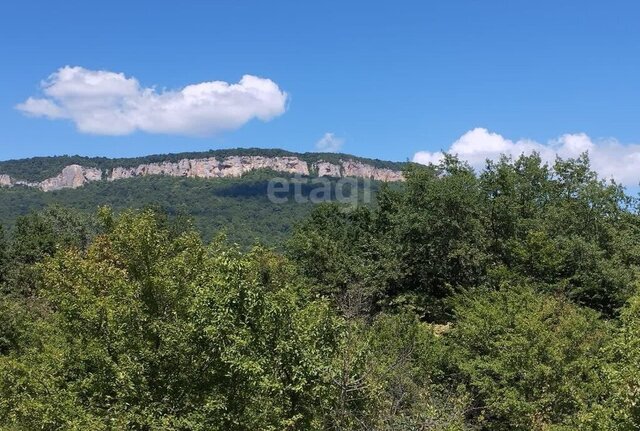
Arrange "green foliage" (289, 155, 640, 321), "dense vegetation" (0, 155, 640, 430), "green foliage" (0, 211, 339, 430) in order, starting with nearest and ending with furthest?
"green foliage" (0, 211, 339, 430)
"dense vegetation" (0, 155, 640, 430)
"green foliage" (289, 155, 640, 321)

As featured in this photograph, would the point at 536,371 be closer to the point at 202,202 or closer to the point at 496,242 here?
the point at 496,242

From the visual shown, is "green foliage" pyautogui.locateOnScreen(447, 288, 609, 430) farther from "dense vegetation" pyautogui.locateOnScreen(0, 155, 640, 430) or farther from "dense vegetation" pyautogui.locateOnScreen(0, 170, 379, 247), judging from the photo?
"dense vegetation" pyautogui.locateOnScreen(0, 170, 379, 247)

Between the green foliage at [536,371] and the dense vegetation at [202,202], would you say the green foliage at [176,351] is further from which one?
the dense vegetation at [202,202]

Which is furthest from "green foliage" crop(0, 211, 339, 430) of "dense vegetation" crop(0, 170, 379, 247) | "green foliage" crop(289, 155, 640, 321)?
"dense vegetation" crop(0, 170, 379, 247)

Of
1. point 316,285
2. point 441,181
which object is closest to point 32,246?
point 316,285

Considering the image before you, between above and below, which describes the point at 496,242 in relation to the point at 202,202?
below

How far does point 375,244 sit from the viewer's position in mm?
46938

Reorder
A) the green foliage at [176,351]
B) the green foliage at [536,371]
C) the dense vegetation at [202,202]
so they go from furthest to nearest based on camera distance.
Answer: the dense vegetation at [202,202] → the green foliage at [536,371] → the green foliage at [176,351]

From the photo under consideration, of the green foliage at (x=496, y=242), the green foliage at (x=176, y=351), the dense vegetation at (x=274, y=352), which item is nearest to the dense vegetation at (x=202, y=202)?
the green foliage at (x=496, y=242)

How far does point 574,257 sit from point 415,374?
20387 millimetres

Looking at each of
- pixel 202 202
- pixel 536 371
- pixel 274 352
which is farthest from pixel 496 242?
pixel 202 202

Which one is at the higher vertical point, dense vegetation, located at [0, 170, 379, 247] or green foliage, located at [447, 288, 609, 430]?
dense vegetation, located at [0, 170, 379, 247]

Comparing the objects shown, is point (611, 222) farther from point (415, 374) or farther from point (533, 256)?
point (415, 374)

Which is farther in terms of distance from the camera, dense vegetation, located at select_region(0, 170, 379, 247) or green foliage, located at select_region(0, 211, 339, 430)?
dense vegetation, located at select_region(0, 170, 379, 247)
